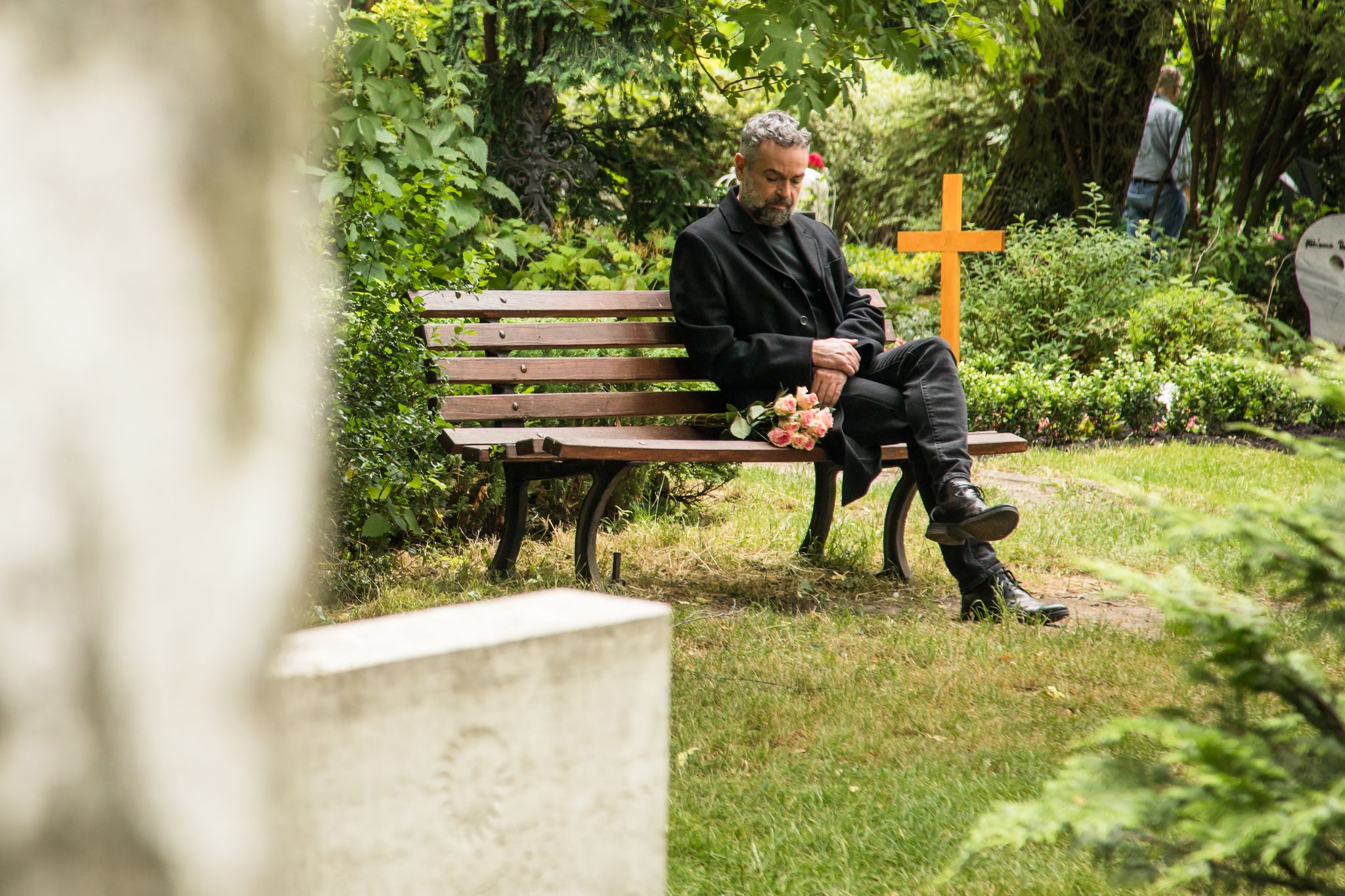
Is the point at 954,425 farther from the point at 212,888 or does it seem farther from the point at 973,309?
the point at 973,309

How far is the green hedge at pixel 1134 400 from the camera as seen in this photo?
27.8 ft

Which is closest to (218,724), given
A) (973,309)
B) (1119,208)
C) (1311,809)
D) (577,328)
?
(1311,809)

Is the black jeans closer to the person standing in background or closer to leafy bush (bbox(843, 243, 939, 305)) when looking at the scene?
leafy bush (bbox(843, 243, 939, 305))

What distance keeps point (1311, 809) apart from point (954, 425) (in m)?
3.20

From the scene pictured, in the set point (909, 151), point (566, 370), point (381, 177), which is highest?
point (909, 151)

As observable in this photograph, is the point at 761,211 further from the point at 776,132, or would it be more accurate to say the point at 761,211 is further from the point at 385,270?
the point at 385,270

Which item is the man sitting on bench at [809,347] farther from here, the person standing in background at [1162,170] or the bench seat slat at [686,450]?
the person standing in background at [1162,170]

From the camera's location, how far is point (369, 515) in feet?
14.6

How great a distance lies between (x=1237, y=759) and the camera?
1421 millimetres

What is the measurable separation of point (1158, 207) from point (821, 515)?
8321mm

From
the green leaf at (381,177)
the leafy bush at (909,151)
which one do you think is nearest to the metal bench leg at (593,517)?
the green leaf at (381,177)

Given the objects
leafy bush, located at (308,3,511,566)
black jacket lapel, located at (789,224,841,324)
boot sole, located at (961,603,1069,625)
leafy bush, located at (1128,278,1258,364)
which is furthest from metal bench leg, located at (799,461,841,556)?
leafy bush, located at (1128,278,1258,364)

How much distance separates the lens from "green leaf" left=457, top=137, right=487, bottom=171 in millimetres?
5965

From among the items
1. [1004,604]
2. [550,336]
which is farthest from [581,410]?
[1004,604]
